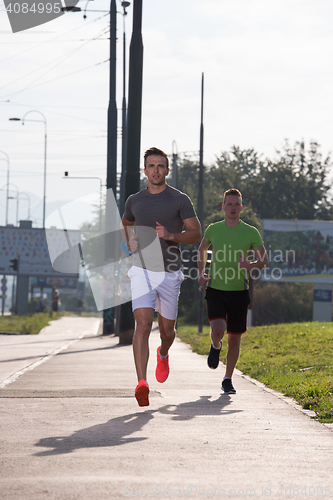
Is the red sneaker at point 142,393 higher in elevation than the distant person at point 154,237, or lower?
lower

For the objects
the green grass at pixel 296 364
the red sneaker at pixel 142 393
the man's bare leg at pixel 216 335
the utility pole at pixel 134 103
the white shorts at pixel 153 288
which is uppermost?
the utility pole at pixel 134 103

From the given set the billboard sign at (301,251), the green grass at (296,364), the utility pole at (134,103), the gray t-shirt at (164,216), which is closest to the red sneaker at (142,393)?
the gray t-shirt at (164,216)

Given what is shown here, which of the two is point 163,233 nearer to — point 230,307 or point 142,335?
point 142,335

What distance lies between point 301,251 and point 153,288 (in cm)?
3100

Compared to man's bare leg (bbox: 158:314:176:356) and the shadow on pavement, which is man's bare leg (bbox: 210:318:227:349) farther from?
the shadow on pavement

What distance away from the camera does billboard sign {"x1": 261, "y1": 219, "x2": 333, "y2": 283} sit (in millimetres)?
36531

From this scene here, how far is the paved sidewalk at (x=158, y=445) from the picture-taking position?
11.9ft

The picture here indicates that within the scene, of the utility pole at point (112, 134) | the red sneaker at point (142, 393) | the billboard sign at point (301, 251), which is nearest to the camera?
A: the red sneaker at point (142, 393)

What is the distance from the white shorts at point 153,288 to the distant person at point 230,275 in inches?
39.6

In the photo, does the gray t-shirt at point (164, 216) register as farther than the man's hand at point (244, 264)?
No

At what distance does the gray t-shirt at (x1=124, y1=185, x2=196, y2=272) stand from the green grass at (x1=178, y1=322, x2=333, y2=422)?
1708 mm

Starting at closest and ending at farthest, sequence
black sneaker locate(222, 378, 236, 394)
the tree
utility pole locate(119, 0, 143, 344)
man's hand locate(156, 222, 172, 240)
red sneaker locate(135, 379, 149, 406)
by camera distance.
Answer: red sneaker locate(135, 379, 149, 406), man's hand locate(156, 222, 172, 240), black sneaker locate(222, 378, 236, 394), utility pole locate(119, 0, 143, 344), the tree

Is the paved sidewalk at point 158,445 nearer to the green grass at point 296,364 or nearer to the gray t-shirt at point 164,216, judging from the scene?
the green grass at point 296,364

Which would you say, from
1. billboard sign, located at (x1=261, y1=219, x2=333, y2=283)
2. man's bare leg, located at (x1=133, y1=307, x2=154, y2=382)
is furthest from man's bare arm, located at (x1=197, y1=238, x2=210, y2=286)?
billboard sign, located at (x1=261, y1=219, x2=333, y2=283)
